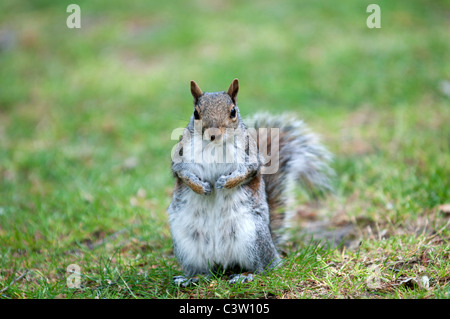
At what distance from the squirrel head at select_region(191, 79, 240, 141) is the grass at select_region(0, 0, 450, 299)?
63cm

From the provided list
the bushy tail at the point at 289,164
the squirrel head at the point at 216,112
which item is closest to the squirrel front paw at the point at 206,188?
the squirrel head at the point at 216,112

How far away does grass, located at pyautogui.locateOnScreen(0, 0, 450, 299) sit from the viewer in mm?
2113

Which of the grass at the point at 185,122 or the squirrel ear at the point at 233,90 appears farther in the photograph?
the grass at the point at 185,122

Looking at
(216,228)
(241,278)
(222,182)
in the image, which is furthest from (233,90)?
(241,278)

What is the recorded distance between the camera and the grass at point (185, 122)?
211 centimetres

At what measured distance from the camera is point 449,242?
220cm

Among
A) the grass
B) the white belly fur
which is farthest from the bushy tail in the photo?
the white belly fur

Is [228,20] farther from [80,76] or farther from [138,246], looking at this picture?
[138,246]

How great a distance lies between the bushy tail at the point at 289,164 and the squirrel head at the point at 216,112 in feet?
1.68

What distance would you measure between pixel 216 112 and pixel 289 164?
744 mm

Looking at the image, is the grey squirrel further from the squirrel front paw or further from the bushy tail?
the bushy tail

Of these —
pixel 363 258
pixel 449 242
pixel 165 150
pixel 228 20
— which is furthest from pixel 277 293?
pixel 228 20

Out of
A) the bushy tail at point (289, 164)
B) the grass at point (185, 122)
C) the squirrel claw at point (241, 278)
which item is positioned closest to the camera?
the squirrel claw at point (241, 278)

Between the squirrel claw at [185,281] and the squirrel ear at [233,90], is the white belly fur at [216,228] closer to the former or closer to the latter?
the squirrel claw at [185,281]
